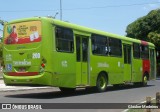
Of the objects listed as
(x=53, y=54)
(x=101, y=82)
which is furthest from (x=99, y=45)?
(x=53, y=54)

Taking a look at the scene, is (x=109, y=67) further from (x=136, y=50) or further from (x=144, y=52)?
(x=144, y=52)

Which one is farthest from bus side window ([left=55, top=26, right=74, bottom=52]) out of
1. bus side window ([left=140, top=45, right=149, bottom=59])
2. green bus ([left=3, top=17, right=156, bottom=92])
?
bus side window ([left=140, top=45, right=149, bottom=59])

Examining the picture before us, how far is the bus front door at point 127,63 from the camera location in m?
23.5

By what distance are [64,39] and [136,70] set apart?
9345 millimetres

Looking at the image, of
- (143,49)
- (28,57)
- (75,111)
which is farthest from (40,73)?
(143,49)

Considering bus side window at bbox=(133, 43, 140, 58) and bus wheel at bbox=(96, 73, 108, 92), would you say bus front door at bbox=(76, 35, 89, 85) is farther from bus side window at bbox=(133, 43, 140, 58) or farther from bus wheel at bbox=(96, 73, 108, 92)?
bus side window at bbox=(133, 43, 140, 58)

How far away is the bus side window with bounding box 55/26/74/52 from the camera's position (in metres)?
16.6

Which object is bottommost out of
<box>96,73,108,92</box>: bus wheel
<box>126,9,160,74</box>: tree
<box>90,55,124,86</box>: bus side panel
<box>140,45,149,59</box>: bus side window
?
<box>96,73,108,92</box>: bus wheel

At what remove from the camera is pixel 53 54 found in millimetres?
16219

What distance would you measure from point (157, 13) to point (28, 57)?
36192mm

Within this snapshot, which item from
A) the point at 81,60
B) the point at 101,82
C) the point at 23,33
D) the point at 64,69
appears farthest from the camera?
the point at 101,82

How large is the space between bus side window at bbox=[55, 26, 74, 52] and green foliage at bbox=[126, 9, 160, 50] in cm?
3235

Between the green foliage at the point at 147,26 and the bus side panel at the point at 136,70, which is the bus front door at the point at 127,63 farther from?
the green foliage at the point at 147,26

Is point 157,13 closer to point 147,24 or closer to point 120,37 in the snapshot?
point 147,24
